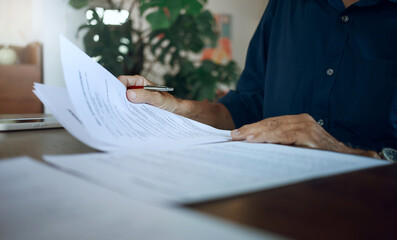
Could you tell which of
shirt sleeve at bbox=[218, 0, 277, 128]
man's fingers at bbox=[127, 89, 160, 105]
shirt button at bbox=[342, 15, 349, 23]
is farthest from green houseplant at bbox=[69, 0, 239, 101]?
man's fingers at bbox=[127, 89, 160, 105]

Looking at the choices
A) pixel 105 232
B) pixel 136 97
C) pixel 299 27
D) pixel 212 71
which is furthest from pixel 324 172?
pixel 212 71

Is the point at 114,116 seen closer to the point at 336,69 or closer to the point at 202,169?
the point at 202,169

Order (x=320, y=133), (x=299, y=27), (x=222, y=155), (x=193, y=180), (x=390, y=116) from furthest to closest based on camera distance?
(x=299, y=27) → (x=390, y=116) → (x=320, y=133) → (x=222, y=155) → (x=193, y=180)

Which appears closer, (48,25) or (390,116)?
(390,116)

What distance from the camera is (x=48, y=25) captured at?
2230mm

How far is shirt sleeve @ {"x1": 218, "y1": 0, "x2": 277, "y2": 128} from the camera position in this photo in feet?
3.12

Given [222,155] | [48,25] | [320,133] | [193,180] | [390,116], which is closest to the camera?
[193,180]

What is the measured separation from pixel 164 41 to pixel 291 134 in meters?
1.74

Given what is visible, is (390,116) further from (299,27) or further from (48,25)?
(48,25)

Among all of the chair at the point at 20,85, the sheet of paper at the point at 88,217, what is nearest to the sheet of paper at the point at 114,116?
the sheet of paper at the point at 88,217

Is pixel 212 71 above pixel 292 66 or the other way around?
the other way around

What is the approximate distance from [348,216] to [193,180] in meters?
0.11

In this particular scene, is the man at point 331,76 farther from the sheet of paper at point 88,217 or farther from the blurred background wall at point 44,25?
the blurred background wall at point 44,25

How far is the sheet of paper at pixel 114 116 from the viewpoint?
44cm
